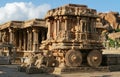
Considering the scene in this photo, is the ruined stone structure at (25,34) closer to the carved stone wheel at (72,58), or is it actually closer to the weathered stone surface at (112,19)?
the carved stone wheel at (72,58)

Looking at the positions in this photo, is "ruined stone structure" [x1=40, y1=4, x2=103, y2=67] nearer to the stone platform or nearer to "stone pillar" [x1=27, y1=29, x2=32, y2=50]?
the stone platform

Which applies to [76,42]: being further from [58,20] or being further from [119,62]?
[119,62]

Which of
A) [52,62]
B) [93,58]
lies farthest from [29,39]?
[93,58]

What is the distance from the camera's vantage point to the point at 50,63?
816 inches

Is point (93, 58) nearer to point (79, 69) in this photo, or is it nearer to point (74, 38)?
point (79, 69)

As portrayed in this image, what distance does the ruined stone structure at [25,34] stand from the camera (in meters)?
47.6

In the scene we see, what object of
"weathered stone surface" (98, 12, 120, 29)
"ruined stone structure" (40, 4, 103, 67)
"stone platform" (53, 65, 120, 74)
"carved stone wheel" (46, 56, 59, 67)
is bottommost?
"stone platform" (53, 65, 120, 74)

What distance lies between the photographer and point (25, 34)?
54.2m

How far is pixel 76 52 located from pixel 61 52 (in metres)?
1.03

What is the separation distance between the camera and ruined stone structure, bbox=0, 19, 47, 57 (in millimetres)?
47625

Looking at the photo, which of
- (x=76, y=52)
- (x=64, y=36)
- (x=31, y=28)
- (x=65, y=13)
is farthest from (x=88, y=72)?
(x=31, y=28)

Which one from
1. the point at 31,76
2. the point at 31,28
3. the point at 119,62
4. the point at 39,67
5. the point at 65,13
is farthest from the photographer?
the point at 31,28

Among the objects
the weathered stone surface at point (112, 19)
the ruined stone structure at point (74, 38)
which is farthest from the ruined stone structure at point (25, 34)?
the weathered stone surface at point (112, 19)

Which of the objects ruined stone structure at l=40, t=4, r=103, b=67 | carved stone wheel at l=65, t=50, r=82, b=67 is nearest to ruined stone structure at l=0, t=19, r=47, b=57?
ruined stone structure at l=40, t=4, r=103, b=67
